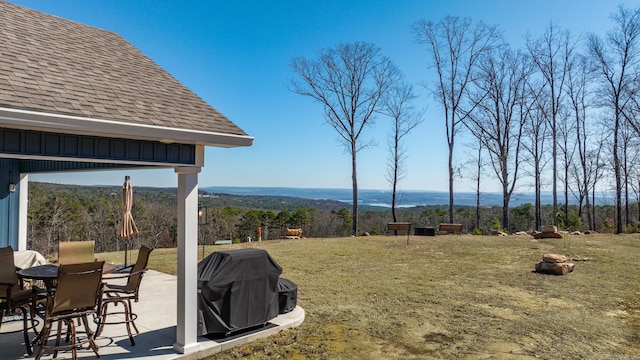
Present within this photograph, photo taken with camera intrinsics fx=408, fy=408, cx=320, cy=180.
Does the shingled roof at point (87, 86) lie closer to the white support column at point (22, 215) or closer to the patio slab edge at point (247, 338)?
the patio slab edge at point (247, 338)

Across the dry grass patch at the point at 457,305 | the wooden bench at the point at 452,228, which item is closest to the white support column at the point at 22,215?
the dry grass patch at the point at 457,305

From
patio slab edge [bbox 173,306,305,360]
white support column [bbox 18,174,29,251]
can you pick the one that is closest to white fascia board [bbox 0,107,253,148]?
patio slab edge [bbox 173,306,305,360]

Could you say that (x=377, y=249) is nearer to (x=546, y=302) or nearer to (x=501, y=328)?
(x=546, y=302)

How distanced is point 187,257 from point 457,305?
5.06 meters

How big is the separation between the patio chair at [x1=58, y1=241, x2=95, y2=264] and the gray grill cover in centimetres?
344

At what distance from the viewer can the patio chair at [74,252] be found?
7.45m

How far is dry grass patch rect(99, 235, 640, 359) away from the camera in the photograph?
5.33m

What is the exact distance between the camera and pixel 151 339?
17.0 ft

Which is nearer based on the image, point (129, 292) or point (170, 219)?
point (129, 292)

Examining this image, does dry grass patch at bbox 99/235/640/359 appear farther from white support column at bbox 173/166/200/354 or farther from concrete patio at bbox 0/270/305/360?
white support column at bbox 173/166/200/354

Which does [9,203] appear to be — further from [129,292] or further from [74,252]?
[129,292]

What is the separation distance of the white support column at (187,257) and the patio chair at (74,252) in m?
3.90

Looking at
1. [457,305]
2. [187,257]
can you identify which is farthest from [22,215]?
[457,305]

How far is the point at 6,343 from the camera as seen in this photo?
496cm
